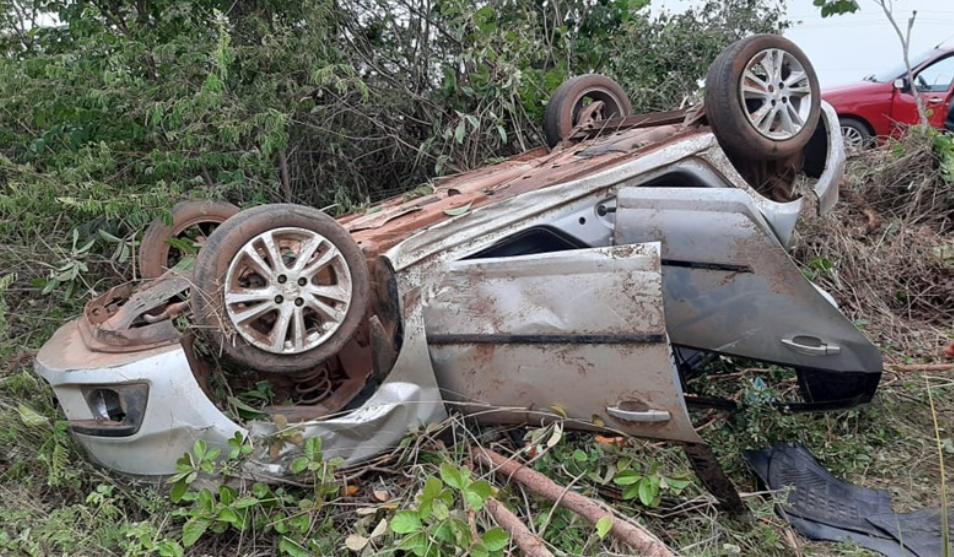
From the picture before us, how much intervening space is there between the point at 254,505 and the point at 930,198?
511cm

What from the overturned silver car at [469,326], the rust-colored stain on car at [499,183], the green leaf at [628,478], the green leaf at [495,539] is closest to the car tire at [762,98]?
the rust-colored stain on car at [499,183]

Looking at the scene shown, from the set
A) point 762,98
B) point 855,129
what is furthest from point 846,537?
point 855,129

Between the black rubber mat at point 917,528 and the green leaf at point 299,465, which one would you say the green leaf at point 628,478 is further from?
the green leaf at point 299,465

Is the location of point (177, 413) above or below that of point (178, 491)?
above

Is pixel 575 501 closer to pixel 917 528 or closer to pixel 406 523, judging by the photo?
pixel 406 523

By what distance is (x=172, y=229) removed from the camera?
3857mm

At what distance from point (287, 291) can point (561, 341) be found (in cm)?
99

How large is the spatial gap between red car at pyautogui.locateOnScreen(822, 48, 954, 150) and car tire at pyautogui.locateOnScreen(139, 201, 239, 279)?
685 centimetres

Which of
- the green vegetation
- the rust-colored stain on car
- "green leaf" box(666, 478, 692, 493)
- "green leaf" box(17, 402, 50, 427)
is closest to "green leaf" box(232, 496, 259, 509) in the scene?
the green vegetation

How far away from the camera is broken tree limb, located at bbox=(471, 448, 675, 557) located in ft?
7.36

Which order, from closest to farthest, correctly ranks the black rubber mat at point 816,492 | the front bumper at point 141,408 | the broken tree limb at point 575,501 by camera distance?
1. the broken tree limb at point 575,501
2. the front bumper at point 141,408
3. the black rubber mat at point 816,492

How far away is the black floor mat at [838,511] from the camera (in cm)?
272

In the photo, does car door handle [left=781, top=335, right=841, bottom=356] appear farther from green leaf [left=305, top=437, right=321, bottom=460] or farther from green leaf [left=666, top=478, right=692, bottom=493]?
green leaf [left=305, top=437, right=321, bottom=460]

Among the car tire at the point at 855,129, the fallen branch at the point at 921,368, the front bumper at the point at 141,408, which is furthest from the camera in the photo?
the car tire at the point at 855,129
